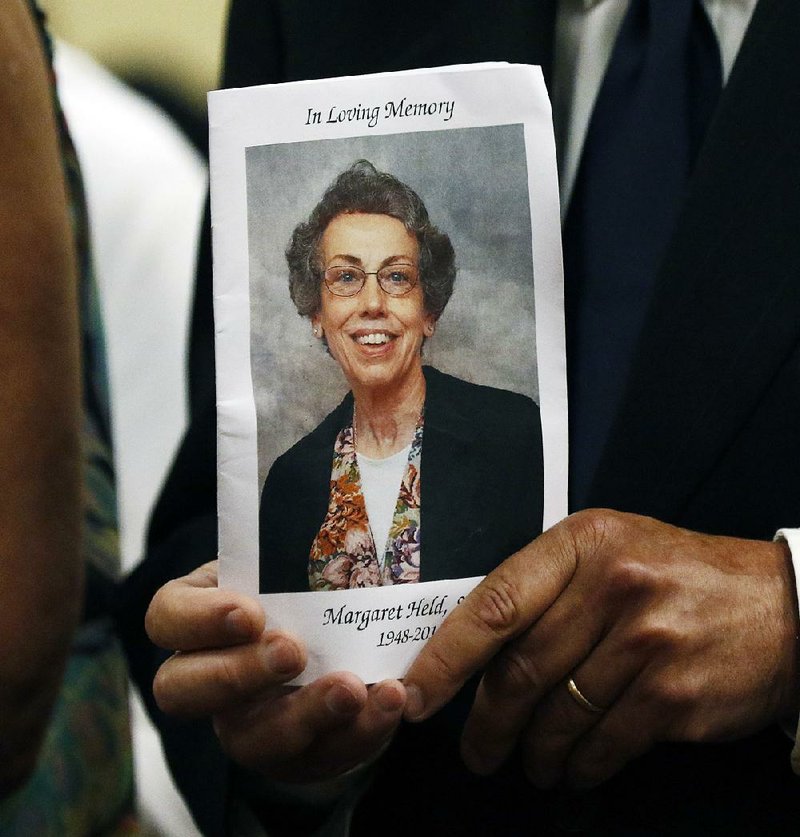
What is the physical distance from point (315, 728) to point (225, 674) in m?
0.06

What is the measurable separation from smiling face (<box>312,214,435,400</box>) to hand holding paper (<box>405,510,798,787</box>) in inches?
5.4

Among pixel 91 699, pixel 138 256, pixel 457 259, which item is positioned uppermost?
pixel 138 256

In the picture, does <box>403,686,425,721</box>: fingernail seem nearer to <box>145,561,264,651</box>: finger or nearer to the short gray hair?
<box>145,561,264,651</box>: finger

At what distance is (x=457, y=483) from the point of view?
0.70 metres

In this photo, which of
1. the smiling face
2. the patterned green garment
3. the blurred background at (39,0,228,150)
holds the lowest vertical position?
the patterned green garment

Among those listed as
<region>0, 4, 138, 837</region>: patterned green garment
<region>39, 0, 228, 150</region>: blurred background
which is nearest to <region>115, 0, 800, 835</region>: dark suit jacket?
<region>0, 4, 138, 837</region>: patterned green garment

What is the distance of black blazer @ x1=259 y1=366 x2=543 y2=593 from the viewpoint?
0.68 m

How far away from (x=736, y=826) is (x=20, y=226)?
1.95ft

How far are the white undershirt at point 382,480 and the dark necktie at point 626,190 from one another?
18cm

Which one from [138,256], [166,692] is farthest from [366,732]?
[138,256]

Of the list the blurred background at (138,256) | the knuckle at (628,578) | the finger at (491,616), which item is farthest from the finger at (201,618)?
the blurred background at (138,256)

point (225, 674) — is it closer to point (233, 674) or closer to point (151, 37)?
point (233, 674)

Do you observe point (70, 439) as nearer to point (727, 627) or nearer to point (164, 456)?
point (727, 627)

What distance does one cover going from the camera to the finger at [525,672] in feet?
2.24
